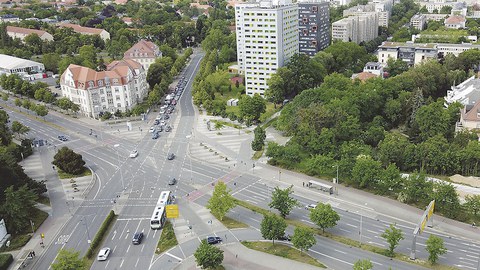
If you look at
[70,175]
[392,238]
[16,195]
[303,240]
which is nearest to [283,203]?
[303,240]

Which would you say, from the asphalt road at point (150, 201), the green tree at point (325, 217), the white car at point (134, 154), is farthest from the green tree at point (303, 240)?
the white car at point (134, 154)

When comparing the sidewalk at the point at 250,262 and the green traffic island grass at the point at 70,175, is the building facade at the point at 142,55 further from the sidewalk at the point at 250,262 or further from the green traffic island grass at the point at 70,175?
the sidewalk at the point at 250,262

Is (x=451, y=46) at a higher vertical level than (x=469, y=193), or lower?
higher

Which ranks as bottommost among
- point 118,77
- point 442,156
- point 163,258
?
point 163,258

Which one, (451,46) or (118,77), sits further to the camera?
(451,46)

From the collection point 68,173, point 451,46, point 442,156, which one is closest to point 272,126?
point 442,156

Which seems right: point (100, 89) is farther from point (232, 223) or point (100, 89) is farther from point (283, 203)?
point (283, 203)

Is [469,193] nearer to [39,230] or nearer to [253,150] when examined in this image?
[253,150]
